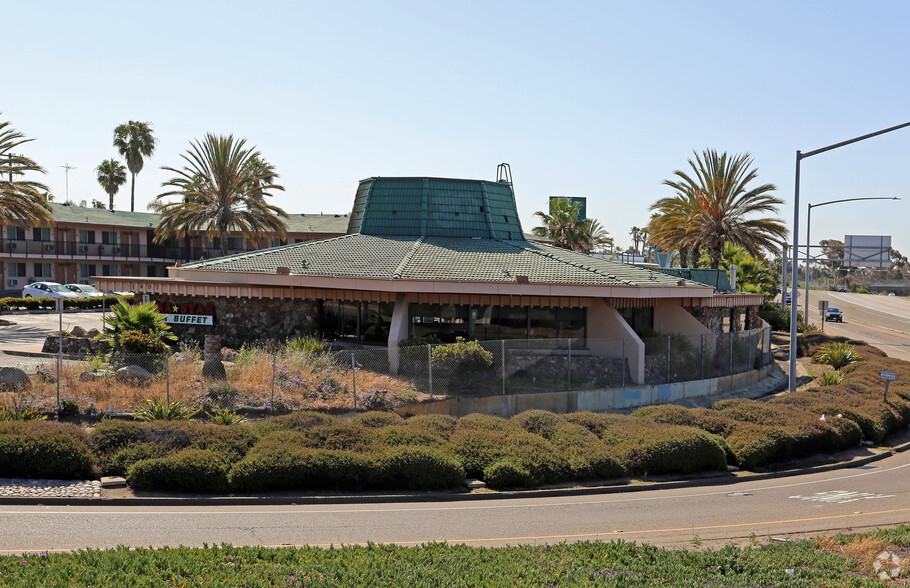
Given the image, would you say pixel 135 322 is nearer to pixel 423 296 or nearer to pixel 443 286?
pixel 423 296

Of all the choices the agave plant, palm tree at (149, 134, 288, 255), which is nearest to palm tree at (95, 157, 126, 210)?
palm tree at (149, 134, 288, 255)

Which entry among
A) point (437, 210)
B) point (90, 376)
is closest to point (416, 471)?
point (90, 376)

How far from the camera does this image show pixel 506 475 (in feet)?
54.3

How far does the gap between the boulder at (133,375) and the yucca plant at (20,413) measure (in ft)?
9.17

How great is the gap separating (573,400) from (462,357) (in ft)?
14.7

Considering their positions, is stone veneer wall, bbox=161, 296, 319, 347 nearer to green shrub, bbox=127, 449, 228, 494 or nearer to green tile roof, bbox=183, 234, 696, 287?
green tile roof, bbox=183, 234, 696, 287

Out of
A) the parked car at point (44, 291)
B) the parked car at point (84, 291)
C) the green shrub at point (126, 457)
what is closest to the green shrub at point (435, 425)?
the green shrub at point (126, 457)

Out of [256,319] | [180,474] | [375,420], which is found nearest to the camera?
[180,474]

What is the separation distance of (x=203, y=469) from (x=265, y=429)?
10.0ft

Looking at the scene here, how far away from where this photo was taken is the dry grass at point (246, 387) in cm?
2052

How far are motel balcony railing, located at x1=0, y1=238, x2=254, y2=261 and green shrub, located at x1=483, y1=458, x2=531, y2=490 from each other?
166 ft

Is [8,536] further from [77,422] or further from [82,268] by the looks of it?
[82,268]

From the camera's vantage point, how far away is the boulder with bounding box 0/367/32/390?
20.5 metres

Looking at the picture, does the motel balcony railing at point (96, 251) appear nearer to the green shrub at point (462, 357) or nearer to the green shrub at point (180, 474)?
the green shrub at point (462, 357)
